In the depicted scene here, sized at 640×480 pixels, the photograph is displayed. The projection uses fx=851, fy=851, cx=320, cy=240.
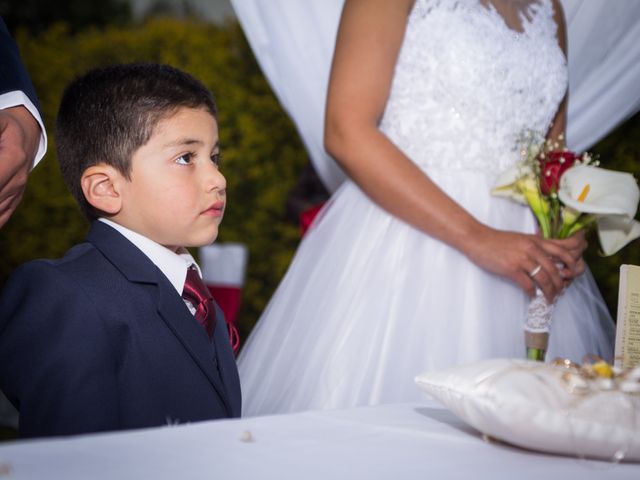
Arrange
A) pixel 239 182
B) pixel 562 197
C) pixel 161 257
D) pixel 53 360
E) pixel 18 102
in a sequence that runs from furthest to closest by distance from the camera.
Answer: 1. pixel 239 182
2. pixel 562 197
3. pixel 18 102
4. pixel 161 257
5. pixel 53 360

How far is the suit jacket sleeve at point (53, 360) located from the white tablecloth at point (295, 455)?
45 centimetres

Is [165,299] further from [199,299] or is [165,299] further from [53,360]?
[53,360]

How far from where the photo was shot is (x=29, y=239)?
20.0 ft

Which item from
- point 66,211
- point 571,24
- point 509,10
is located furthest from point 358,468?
point 66,211

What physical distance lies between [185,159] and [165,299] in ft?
1.09

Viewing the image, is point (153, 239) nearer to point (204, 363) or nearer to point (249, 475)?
point (204, 363)

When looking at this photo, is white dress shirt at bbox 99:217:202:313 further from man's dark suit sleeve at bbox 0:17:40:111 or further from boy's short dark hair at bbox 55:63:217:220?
man's dark suit sleeve at bbox 0:17:40:111

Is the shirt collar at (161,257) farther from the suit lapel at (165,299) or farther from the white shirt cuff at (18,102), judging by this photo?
the white shirt cuff at (18,102)

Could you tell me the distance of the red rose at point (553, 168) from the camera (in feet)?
7.33

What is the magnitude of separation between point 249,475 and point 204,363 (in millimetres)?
798

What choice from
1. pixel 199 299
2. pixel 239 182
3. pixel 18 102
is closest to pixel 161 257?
pixel 199 299

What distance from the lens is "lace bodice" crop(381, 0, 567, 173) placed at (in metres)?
2.54

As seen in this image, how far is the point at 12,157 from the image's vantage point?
1860 mm

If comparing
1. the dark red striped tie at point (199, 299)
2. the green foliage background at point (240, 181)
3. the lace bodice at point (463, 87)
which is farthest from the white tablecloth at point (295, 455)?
the green foliage background at point (240, 181)
